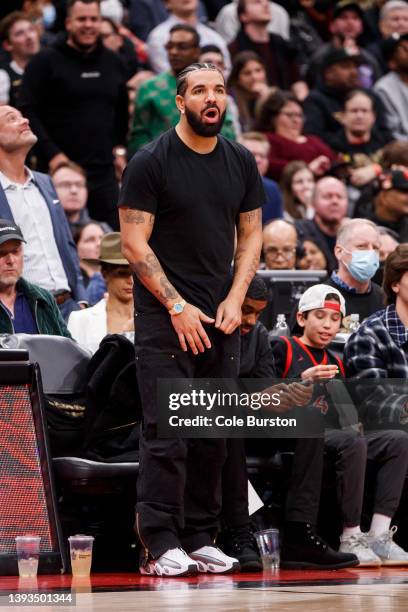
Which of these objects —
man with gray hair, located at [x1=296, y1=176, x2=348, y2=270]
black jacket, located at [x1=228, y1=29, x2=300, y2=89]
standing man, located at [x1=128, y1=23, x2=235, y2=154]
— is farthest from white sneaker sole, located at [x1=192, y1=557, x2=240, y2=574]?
black jacket, located at [x1=228, y1=29, x2=300, y2=89]

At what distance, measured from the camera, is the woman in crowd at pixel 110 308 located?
8195 mm

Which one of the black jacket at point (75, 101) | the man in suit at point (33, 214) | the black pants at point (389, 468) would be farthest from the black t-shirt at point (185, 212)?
the black jacket at point (75, 101)

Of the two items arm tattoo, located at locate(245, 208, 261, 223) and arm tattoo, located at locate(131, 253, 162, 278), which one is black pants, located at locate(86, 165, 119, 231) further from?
arm tattoo, located at locate(131, 253, 162, 278)

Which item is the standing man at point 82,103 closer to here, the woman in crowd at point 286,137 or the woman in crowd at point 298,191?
the woman in crowd at point 298,191

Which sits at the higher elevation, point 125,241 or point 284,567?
point 125,241

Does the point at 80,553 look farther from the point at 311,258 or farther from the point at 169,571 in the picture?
the point at 311,258

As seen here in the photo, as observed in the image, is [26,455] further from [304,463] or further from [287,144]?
[287,144]

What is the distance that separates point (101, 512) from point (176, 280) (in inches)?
54.9

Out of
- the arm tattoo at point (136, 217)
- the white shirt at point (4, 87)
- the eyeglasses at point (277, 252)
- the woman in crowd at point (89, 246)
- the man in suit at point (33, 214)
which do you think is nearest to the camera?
the arm tattoo at point (136, 217)

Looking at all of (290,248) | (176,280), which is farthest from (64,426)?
(290,248)

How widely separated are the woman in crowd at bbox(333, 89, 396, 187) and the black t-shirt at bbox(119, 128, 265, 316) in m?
7.68

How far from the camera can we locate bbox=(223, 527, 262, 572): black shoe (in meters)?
6.73

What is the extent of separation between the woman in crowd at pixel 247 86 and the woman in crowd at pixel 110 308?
6308mm

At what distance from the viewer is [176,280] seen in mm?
6512
